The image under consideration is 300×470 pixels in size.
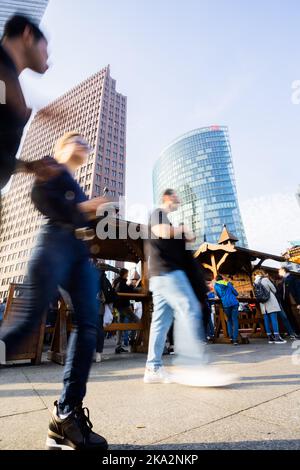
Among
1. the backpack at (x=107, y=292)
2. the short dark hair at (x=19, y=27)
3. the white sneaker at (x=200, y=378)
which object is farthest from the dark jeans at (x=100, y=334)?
the short dark hair at (x=19, y=27)

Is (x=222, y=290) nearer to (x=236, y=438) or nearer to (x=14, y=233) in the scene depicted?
(x=236, y=438)

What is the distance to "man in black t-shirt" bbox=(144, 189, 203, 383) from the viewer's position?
2.62m

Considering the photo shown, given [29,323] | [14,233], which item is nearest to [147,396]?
[29,323]

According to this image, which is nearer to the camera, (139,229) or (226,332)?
(139,229)

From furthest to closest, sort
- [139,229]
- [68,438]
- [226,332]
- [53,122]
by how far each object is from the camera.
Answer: [226,332], [139,229], [53,122], [68,438]

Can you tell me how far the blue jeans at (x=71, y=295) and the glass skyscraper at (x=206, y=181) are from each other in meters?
100

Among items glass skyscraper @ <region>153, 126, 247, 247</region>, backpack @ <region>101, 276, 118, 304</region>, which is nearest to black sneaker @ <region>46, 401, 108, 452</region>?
backpack @ <region>101, 276, 118, 304</region>

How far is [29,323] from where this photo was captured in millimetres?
1175

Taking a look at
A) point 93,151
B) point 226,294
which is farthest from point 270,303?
point 93,151

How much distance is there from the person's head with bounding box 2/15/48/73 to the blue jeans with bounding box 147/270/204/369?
2103 millimetres

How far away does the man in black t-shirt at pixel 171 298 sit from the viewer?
8.59 feet

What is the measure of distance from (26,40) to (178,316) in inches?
97.6

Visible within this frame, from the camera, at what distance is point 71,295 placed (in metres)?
1.47
